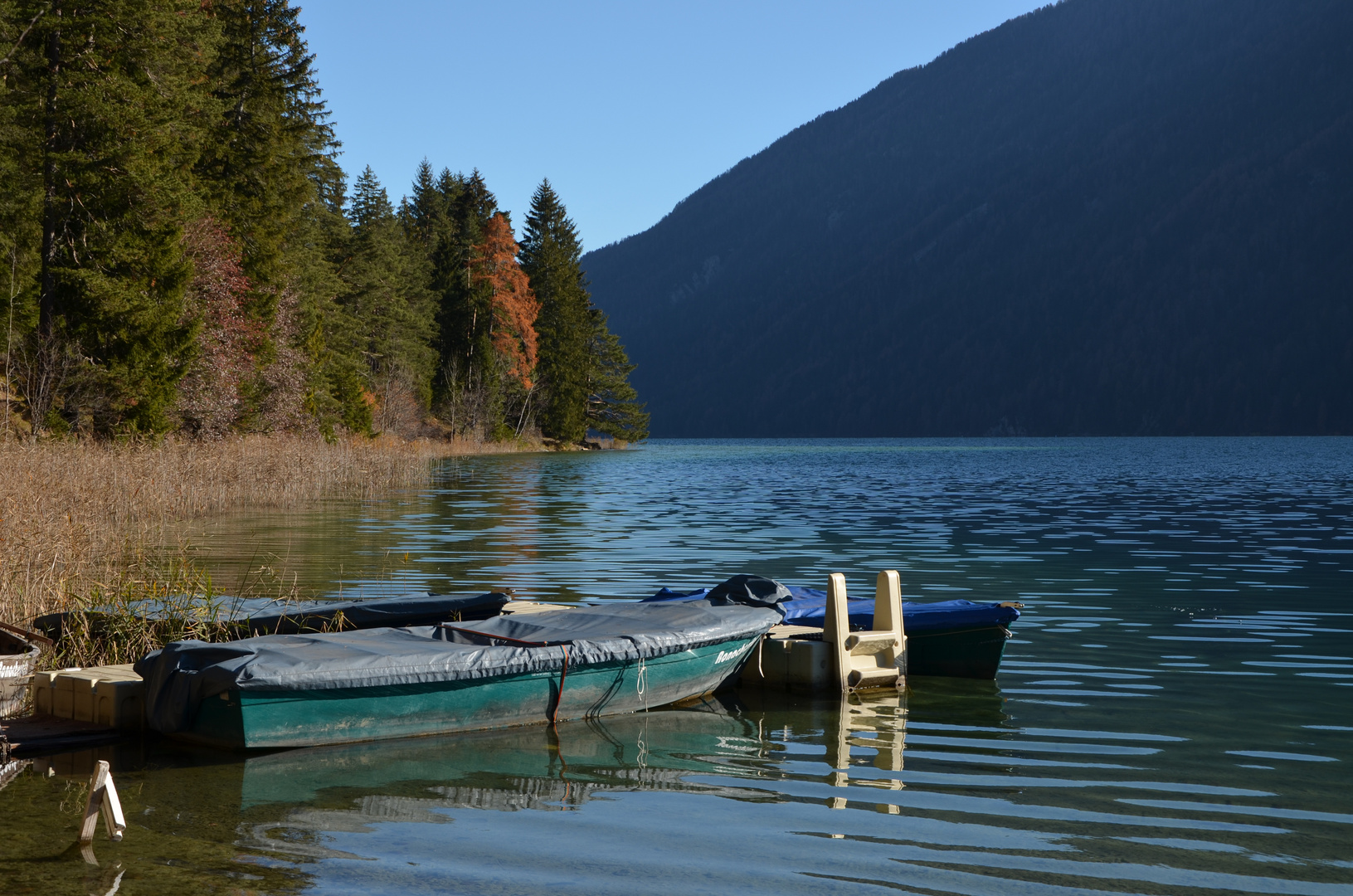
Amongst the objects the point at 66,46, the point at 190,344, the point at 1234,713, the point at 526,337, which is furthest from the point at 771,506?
the point at 526,337

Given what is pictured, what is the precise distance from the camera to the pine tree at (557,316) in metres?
78.4

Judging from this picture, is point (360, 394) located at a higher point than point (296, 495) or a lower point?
higher

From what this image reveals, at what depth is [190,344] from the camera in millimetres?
30859

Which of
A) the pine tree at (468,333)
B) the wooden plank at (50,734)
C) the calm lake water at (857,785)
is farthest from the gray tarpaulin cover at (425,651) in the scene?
the pine tree at (468,333)

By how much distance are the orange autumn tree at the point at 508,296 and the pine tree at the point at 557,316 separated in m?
3.17

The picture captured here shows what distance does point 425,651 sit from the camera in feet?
30.4

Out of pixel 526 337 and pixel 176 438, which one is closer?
pixel 176 438

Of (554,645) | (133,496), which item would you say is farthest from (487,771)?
(133,496)

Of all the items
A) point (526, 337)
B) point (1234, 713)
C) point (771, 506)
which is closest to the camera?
point (1234, 713)

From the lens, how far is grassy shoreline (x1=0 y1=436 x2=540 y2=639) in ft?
40.3

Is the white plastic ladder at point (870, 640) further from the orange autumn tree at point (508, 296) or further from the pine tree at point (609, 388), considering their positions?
the pine tree at point (609, 388)

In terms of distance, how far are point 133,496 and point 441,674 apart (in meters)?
15.4

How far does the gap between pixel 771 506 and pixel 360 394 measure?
2926 cm

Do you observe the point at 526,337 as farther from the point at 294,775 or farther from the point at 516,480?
the point at 294,775
